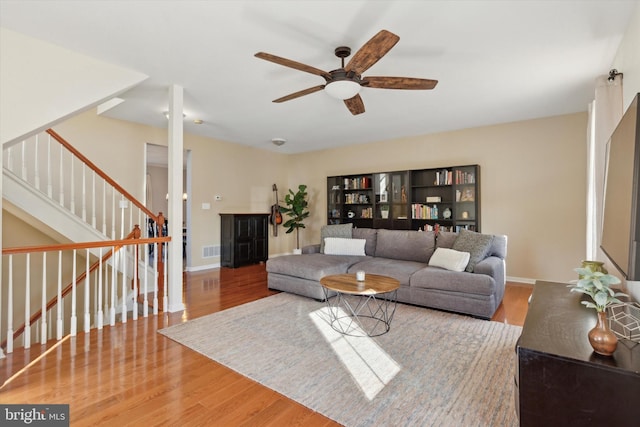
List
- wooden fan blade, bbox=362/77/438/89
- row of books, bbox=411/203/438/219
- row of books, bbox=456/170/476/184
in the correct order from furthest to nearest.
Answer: row of books, bbox=411/203/438/219, row of books, bbox=456/170/476/184, wooden fan blade, bbox=362/77/438/89

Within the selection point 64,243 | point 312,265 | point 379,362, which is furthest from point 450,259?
Result: point 64,243

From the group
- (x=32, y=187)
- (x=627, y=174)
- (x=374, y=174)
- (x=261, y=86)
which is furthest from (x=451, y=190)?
(x=32, y=187)

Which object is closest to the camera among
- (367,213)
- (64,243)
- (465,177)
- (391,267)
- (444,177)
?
(64,243)

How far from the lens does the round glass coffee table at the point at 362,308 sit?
2.81 m

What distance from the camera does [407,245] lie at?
4.39m

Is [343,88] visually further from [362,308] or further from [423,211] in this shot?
[423,211]

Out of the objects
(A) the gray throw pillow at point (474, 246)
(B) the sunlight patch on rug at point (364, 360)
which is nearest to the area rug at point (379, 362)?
(B) the sunlight patch on rug at point (364, 360)

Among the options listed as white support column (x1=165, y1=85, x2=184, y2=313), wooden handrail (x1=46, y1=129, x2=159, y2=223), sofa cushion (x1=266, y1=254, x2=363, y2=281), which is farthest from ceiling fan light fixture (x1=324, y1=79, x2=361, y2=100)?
wooden handrail (x1=46, y1=129, x2=159, y2=223)

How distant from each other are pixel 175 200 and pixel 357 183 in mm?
3949

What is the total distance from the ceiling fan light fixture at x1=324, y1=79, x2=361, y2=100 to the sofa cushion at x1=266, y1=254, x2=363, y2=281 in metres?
2.08

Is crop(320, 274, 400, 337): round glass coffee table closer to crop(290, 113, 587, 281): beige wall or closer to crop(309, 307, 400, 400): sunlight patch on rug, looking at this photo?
crop(309, 307, 400, 400): sunlight patch on rug

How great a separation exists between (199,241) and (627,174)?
5.89 m

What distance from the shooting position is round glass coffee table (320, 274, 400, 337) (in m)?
2.81

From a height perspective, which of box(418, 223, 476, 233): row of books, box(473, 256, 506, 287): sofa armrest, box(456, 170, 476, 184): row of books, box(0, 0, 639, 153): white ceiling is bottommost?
box(473, 256, 506, 287): sofa armrest
